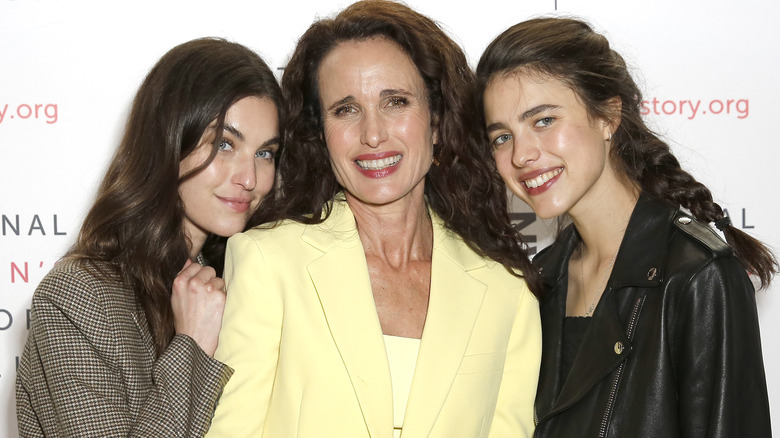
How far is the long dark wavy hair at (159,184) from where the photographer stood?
252cm

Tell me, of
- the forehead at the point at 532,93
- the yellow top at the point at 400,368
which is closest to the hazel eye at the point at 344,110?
the forehead at the point at 532,93

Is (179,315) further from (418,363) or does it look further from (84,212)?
(84,212)

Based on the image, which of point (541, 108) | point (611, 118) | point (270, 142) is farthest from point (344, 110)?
point (611, 118)

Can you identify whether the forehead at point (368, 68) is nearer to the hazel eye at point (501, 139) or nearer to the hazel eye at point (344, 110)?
the hazel eye at point (344, 110)

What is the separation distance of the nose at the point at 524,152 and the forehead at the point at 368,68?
0.37m

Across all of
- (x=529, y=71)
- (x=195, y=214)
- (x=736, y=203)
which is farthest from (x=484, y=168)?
(x=736, y=203)

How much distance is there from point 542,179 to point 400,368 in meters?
0.76

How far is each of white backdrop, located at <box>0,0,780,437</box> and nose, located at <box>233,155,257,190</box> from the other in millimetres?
845

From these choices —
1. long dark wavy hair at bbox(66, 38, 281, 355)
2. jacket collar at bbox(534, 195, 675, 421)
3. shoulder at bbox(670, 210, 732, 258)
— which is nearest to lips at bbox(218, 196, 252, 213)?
long dark wavy hair at bbox(66, 38, 281, 355)

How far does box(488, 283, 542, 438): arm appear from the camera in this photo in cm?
248

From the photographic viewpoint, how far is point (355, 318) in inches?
90.0

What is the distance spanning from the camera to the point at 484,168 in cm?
279

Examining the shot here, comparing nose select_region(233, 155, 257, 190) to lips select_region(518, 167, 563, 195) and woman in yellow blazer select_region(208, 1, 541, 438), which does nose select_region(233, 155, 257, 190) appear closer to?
woman in yellow blazer select_region(208, 1, 541, 438)

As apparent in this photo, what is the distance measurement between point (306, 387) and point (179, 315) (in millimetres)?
515
